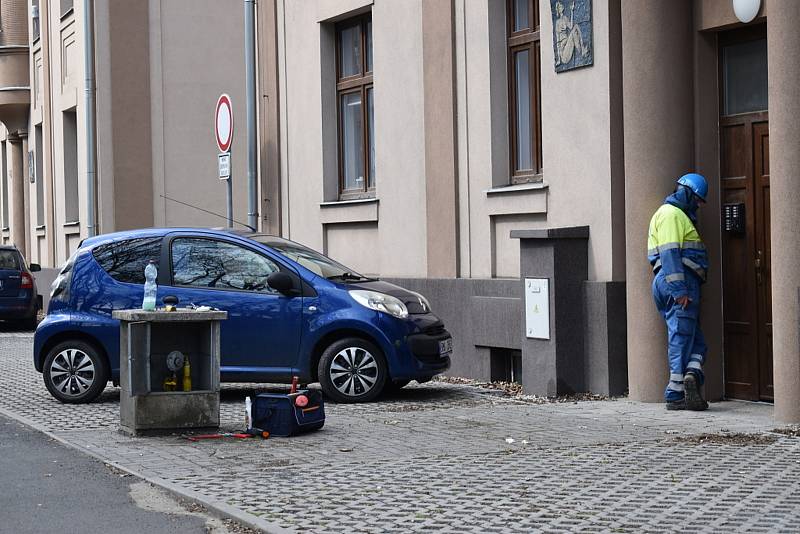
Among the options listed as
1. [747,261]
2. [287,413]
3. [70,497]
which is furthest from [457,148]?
[70,497]

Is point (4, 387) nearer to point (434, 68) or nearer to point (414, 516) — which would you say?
point (434, 68)

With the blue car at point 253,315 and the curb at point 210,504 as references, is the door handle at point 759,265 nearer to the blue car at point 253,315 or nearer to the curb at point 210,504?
the blue car at point 253,315

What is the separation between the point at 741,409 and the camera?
36.3 feet

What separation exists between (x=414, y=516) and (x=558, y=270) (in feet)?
18.6

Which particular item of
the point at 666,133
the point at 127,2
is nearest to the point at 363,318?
the point at 666,133

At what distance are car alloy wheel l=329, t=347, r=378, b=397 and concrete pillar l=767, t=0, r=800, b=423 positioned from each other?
382 cm

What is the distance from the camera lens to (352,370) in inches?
485

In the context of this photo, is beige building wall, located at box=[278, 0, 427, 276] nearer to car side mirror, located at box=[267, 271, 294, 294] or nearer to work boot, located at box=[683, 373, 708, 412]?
car side mirror, located at box=[267, 271, 294, 294]

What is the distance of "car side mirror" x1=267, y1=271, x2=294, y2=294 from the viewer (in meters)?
12.2

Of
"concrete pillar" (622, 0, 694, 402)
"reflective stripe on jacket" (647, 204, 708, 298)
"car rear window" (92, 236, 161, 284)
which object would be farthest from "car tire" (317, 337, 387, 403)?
"reflective stripe on jacket" (647, 204, 708, 298)

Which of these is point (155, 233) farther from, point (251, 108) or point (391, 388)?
point (251, 108)

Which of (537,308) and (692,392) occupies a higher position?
(537,308)

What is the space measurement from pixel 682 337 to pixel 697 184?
1254mm

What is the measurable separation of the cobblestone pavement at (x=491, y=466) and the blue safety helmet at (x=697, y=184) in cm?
179
